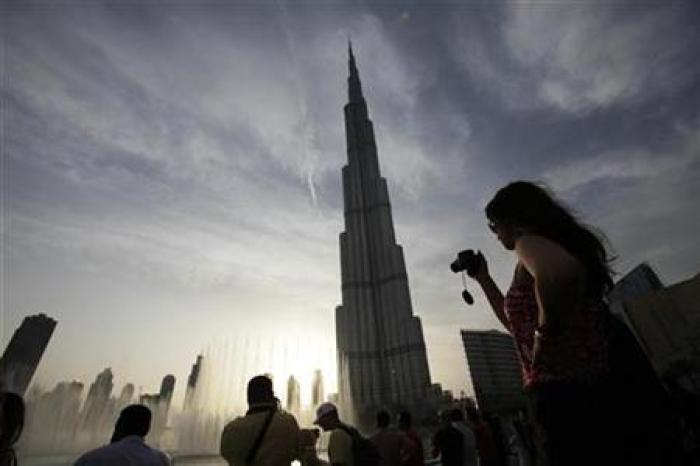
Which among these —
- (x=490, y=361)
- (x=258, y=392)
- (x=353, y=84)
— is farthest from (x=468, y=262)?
(x=490, y=361)

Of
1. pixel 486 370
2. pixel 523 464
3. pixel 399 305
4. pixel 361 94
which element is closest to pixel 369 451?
pixel 523 464

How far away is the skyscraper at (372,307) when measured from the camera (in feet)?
237

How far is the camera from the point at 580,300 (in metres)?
1.53

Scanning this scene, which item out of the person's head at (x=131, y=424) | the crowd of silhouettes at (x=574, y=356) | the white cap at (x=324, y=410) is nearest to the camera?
the crowd of silhouettes at (x=574, y=356)

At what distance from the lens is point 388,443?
6.39 metres

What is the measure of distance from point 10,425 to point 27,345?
14501cm

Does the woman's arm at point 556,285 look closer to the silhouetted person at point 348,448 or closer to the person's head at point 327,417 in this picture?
the silhouetted person at point 348,448

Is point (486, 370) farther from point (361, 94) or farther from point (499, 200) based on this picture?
point (499, 200)

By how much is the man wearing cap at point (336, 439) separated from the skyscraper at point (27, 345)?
5678 inches

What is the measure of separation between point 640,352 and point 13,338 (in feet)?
500

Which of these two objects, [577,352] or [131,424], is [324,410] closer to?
[131,424]

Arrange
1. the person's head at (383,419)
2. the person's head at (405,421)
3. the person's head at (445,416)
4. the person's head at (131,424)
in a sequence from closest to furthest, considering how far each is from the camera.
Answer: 1. the person's head at (131,424)
2. the person's head at (383,419)
3. the person's head at (405,421)
4. the person's head at (445,416)

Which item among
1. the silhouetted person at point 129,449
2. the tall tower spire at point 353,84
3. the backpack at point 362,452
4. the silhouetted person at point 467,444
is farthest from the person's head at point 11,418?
the tall tower spire at point 353,84

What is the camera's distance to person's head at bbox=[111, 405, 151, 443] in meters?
3.71
